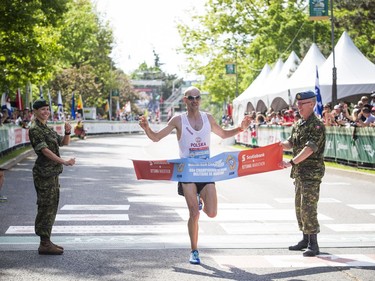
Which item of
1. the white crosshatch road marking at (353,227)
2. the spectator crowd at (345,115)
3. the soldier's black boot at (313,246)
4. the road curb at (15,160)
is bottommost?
the road curb at (15,160)

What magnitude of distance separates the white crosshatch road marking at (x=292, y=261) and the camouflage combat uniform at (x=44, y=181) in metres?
2.01

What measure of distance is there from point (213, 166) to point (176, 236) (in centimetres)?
220

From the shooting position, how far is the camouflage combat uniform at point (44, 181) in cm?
944

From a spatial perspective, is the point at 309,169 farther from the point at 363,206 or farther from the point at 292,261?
the point at 363,206

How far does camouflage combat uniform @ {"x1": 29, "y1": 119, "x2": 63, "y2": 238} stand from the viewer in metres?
9.44

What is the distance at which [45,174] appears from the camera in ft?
31.0

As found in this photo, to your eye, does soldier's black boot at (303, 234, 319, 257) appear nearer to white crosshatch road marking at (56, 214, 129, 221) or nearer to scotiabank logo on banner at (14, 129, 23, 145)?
white crosshatch road marking at (56, 214, 129, 221)

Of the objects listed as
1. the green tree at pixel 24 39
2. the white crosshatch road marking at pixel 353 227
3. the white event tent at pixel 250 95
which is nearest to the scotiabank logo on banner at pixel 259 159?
the white crosshatch road marking at pixel 353 227

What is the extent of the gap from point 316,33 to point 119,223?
46.8 meters

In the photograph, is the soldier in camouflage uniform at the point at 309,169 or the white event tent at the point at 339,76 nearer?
the soldier in camouflage uniform at the point at 309,169

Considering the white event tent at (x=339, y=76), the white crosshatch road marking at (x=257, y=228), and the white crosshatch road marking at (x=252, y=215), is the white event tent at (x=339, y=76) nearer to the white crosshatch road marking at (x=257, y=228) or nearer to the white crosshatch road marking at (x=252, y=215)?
the white crosshatch road marking at (x=252, y=215)

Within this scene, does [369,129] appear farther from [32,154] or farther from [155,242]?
[32,154]

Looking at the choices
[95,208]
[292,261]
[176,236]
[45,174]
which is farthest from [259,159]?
[95,208]

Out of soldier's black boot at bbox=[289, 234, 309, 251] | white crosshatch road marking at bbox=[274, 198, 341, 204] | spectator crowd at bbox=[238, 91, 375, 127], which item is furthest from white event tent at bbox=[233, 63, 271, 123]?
soldier's black boot at bbox=[289, 234, 309, 251]
